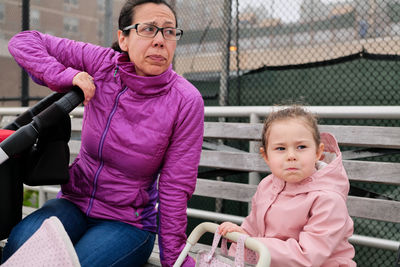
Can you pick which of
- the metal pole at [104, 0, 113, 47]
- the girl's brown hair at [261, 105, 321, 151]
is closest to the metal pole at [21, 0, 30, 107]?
the metal pole at [104, 0, 113, 47]

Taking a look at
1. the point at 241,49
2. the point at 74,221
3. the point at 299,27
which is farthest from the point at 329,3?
the point at 74,221

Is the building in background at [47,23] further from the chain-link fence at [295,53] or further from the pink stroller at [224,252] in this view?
the pink stroller at [224,252]

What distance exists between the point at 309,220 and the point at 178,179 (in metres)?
0.56

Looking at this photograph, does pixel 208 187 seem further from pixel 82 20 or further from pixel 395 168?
pixel 82 20

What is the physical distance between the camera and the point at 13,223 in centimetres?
167

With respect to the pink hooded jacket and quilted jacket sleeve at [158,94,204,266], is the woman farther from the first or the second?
the pink hooded jacket

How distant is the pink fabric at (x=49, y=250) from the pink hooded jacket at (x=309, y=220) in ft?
2.06

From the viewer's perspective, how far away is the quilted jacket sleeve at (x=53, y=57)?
1745mm

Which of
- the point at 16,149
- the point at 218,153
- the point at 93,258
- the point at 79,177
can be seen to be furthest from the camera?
the point at 218,153

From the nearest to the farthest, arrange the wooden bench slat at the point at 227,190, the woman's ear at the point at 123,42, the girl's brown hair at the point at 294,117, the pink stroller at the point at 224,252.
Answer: the pink stroller at the point at 224,252 < the girl's brown hair at the point at 294,117 < the woman's ear at the point at 123,42 < the wooden bench slat at the point at 227,190

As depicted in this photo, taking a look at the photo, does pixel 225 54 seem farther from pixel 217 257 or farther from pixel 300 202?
pixel 217 257

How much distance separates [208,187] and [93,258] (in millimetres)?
1315

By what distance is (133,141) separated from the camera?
5.81 ft

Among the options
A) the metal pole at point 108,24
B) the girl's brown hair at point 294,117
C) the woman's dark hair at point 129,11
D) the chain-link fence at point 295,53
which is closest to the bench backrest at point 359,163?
the girl's brown hair at point 294,117
